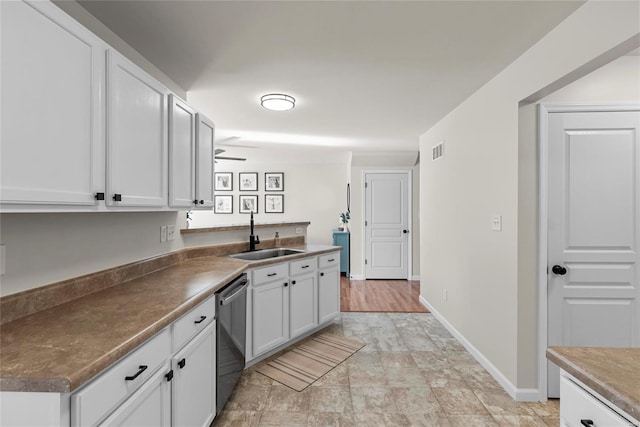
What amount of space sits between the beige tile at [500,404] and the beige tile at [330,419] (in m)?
0.93

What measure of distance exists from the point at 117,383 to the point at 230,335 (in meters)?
1.10

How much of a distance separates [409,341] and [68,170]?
3.03 m

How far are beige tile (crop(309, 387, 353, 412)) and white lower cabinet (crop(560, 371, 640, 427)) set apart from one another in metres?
1.43

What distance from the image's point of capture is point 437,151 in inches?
148

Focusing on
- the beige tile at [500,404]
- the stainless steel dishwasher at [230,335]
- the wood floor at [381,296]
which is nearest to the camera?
the stainless steel dishwasher at [230,335]

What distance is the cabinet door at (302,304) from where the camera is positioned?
291 cm

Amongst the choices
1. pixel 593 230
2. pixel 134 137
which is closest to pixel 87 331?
pixel 134 137

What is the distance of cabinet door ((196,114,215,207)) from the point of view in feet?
7.43

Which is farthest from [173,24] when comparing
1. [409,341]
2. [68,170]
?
[409,341]

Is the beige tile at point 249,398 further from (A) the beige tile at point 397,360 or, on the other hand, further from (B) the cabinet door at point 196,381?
(A) the beige tile at point 397,360

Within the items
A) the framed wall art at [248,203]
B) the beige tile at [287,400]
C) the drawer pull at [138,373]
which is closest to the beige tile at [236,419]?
the beige tile at [287,400]

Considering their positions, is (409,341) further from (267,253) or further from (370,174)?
(370,174)

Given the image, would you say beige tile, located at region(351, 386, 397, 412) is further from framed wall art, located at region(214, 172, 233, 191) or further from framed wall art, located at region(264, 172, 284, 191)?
framed wall art, located at region(214, 172, 233, 191)

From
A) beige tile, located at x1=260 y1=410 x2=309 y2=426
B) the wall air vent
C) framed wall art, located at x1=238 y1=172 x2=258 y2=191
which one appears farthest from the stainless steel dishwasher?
framed wall art, located at x1=238 y1=172 x2=258 y2=191
